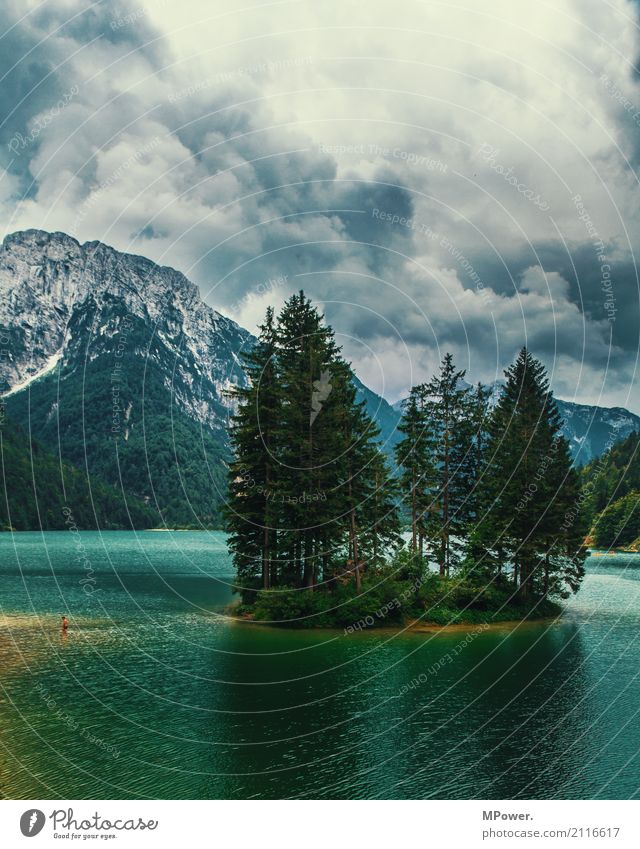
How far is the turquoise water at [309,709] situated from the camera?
65.9 feet

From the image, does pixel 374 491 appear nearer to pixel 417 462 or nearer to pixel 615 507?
pixel 417 462

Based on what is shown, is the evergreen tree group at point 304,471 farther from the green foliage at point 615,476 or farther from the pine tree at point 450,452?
the green foliage at point 615,476

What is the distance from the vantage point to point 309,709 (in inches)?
1061

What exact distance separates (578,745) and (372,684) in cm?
989

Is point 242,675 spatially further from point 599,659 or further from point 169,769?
point 599,659

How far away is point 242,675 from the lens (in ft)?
106
